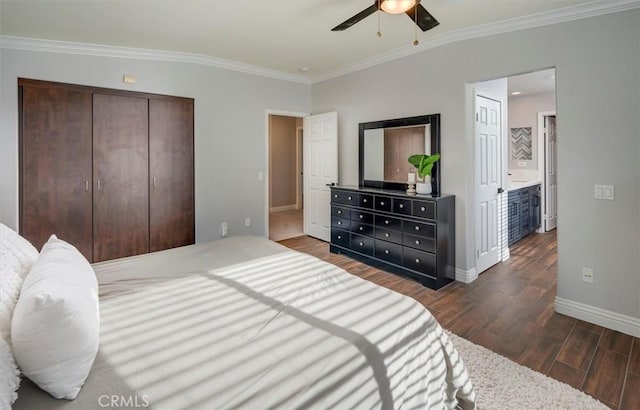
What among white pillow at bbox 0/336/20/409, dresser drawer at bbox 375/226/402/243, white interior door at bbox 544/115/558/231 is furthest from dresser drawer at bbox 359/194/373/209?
white interior door at bbox 544/115/558/231

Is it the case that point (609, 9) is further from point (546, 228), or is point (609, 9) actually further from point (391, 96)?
point (546, 228)

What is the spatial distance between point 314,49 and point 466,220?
272cm

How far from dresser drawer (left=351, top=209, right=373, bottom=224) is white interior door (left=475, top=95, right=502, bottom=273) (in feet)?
3.97

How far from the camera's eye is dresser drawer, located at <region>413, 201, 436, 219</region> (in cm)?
337

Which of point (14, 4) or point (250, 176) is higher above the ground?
point (14, 4)

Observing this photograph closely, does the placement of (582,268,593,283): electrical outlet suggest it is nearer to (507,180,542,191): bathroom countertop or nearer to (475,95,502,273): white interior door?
(475,95,502,273): white interior door

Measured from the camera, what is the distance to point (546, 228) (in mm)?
5836

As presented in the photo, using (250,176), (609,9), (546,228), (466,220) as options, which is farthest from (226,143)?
(546,228)

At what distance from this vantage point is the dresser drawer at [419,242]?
339cm

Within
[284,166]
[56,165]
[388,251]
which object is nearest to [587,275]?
[388,251]

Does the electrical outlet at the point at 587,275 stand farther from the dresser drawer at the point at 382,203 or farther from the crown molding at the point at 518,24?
the crown molding at the point at 518,24

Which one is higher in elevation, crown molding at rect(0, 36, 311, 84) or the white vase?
crown molding at rect(0, 36, 311, 84)

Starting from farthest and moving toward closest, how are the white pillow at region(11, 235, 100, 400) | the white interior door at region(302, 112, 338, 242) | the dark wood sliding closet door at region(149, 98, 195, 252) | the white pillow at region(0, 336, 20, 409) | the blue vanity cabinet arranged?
the white interior door at region(302, 112, 338, 242) < the blue vanity cabinet < the dark wood sliding closet door at region(149, 98, 195, 252) < the white pillow at region(11, 235, 100, 400) < the white pillow at region(0, 336, 20, 409)

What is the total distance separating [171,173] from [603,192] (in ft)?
14.7
